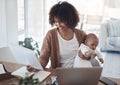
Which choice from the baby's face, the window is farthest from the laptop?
the window

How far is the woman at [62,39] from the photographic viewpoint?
1869 millimetres

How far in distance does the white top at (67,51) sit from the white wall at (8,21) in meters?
1.24

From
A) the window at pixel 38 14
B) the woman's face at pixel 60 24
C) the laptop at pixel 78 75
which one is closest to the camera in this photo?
the laptop at pixel 78 75

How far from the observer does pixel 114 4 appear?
5.26 meters

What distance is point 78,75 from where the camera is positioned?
3.90 ft

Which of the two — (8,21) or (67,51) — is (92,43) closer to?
(67,51)

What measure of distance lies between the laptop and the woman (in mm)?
656

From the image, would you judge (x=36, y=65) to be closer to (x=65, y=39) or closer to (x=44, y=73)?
(x=44, y=73)

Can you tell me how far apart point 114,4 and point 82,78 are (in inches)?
172

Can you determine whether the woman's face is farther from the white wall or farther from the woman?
the white wall

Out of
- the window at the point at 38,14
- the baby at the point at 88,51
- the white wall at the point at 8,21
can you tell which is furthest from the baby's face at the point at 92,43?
the window at the point at 38,14

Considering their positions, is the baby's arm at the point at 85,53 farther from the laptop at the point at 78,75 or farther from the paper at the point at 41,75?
the laptop at the point at 78,75

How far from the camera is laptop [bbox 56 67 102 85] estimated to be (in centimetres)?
116

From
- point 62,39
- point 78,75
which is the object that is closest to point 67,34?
point 62,39
